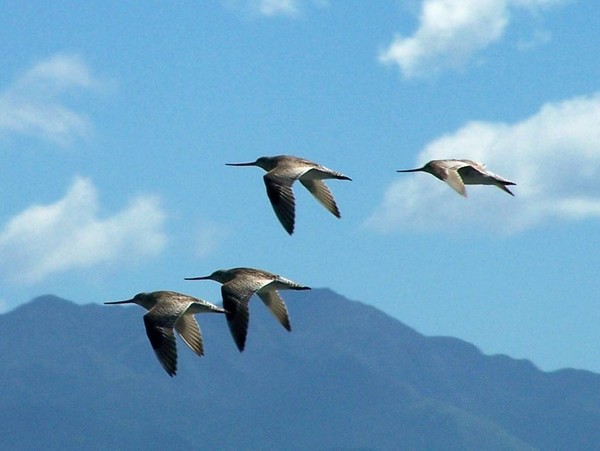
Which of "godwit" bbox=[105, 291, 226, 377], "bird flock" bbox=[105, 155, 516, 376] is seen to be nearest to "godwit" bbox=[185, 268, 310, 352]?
"bird flock" bbox=[105, 155, 516, 376]

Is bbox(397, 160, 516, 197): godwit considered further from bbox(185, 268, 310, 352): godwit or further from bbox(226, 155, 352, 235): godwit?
bbox(185, 268, 310, 352): godwit

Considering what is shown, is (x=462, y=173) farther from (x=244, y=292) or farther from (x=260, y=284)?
(x=244, y=292)

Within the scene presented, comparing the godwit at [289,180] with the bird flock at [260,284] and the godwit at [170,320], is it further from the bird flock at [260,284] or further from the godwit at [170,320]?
the godwit at [170,320]

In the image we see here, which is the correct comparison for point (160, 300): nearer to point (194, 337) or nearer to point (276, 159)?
point (194, 337)

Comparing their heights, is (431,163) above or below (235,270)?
above

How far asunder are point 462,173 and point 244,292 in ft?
39.4

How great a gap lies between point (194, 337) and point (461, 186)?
1103 cm

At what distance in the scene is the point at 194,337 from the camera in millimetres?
47031

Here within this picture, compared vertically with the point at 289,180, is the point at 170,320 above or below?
below

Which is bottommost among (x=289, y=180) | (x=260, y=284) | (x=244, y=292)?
(x=244, y=292)

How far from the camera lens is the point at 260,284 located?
45.2 metres

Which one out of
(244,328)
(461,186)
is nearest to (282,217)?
(244,328)

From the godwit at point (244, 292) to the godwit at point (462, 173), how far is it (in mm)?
7430

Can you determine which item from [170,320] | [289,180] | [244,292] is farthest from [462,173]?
[170,320]
